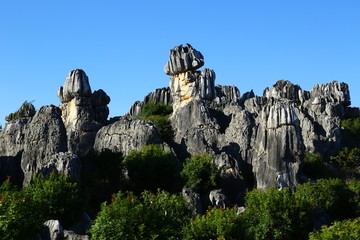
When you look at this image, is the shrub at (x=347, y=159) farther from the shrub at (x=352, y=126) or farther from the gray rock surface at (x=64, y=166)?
the gray rock surface at (x=64, y=166)

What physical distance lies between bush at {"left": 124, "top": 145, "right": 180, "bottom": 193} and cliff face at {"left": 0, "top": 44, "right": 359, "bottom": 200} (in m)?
3.19

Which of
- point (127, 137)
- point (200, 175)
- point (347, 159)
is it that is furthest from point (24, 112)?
point (347, 159)

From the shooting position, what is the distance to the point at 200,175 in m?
48.3

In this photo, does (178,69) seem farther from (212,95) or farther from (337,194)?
(337,194)

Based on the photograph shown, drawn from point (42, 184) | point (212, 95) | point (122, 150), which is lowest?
point (42, 184)

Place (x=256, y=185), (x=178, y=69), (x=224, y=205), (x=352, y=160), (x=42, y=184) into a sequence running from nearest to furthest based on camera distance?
(x=42, y=184), (x=224, y=205), (x=256, y=185), (x=352, y=160), (x=178, y=69)

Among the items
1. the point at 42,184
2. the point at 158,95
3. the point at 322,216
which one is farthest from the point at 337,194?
the point at 158,95

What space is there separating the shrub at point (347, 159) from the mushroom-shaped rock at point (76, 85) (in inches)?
1099

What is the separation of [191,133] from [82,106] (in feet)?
45.6

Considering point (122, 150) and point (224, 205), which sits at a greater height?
point (122, 150)

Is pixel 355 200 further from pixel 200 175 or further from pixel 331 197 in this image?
pixel 200 175

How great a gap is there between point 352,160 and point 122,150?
2908cm

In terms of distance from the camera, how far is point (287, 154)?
52688 millimetres

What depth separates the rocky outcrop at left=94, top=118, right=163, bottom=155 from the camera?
54406 millimetres
